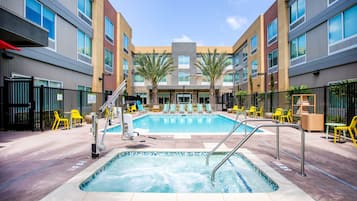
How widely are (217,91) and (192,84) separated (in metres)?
4.60

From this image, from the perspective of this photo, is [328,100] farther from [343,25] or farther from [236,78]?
[236,78]

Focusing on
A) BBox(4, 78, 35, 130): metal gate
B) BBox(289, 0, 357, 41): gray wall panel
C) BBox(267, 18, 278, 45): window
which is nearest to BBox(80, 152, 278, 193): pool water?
BBox(4, 78, 35, 130): metal gate

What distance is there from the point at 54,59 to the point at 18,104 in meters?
4.43

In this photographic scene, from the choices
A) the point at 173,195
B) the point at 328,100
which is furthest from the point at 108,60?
the point at 173,195

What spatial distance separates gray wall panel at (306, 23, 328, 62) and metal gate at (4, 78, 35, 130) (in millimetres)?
17625

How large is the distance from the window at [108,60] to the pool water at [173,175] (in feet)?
58.0

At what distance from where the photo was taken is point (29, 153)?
5.97 metres

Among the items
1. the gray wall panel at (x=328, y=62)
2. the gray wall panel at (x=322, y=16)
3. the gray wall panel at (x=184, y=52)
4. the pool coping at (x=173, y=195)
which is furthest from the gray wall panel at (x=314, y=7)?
the gray wall panel at (x=184, y=52)

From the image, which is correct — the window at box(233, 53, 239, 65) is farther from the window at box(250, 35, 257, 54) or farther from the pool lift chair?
the pool lift chair

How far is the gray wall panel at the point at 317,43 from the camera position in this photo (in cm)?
1476

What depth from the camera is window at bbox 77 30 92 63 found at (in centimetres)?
1700

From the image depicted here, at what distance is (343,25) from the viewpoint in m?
12.9

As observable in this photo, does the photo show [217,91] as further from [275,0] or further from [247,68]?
[275,0]

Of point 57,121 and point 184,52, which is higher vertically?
point 184,52
